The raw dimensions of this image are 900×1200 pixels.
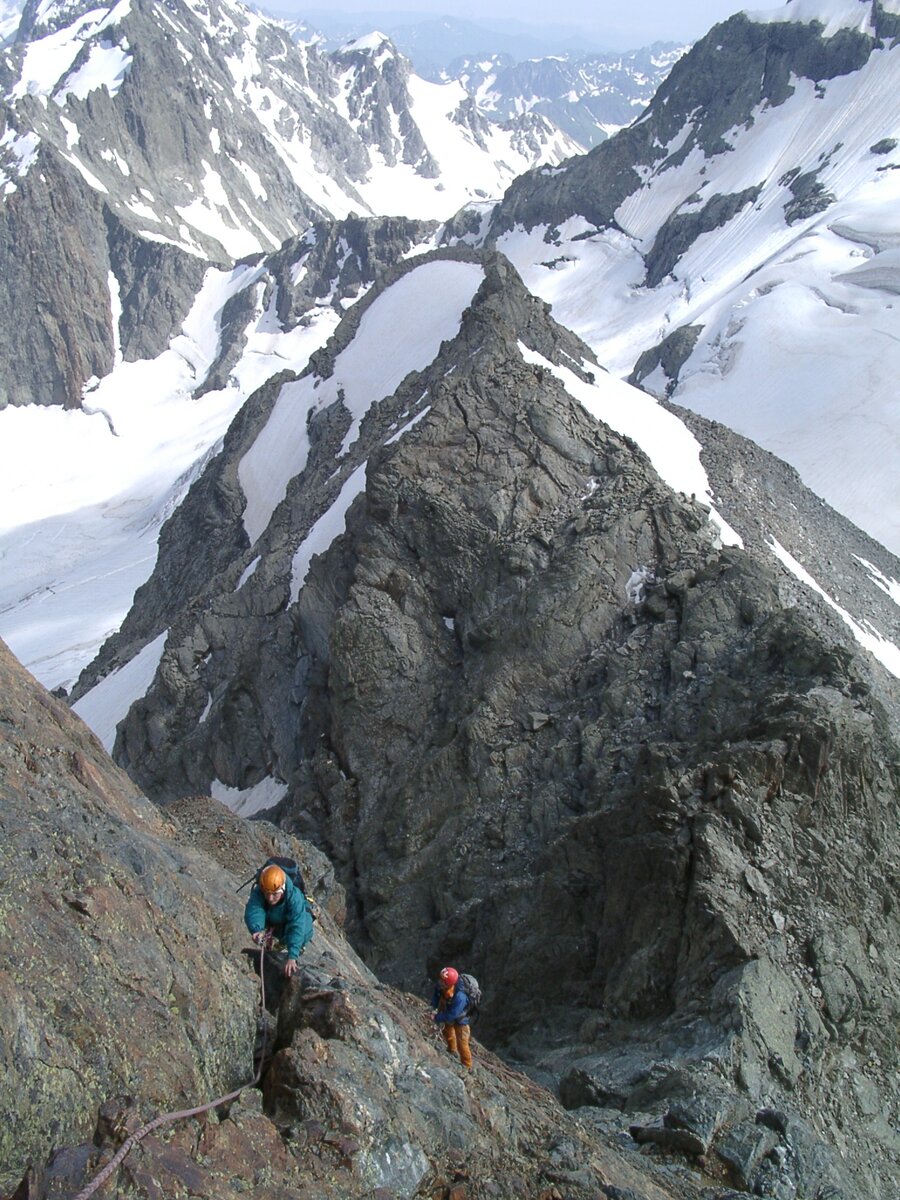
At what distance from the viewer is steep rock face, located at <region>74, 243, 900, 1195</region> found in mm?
15070

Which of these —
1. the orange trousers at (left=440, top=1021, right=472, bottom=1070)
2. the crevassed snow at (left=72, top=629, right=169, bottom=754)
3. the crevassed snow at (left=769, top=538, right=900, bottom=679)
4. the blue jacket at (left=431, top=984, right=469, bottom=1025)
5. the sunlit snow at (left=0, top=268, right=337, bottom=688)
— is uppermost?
the crevassed snow at (left=769, top=538, right=900, bottom=679)

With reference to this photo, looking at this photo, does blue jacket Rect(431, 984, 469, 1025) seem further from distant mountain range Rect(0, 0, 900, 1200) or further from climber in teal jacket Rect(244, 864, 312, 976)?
climber in teal jacket Rect(244, 864, 312, 976)

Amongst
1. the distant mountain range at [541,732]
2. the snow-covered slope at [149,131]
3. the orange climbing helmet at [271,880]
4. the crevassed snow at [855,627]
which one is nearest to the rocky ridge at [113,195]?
the snow-covered slope at [149,131]

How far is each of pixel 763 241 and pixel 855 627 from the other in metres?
91.4

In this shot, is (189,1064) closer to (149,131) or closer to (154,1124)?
(154,1124)

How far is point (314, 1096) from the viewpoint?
894 centimetres

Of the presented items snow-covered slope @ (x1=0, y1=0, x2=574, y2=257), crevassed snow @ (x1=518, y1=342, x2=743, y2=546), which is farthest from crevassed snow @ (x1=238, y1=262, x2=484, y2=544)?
snow-covered slope @ (x1=0, y1=0, x2=574, y2=257)

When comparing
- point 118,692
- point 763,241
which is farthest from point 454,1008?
point 763,241

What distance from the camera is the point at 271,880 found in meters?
10.2

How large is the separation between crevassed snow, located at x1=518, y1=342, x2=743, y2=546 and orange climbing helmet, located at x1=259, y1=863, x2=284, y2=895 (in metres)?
20.4

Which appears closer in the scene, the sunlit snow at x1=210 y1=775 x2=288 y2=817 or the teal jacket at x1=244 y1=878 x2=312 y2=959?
the teal jacket at x1=244 y1=878 x2=312 y2=959

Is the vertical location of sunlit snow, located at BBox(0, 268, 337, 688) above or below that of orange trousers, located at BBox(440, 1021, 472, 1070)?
below

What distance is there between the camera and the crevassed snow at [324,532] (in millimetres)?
31375

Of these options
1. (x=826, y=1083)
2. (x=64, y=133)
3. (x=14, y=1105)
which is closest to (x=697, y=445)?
(x=826, y=1083)
